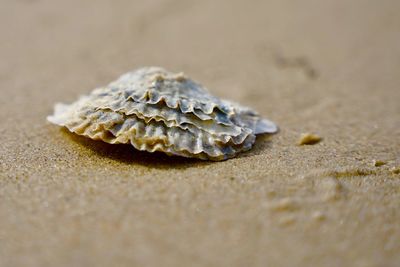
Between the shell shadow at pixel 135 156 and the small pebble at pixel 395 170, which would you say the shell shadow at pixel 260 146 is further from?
the small pebble at pixel 395 170

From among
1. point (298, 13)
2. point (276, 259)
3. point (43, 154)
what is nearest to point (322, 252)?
point (276, 259)

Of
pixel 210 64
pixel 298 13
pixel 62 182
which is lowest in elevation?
pixel 62 182

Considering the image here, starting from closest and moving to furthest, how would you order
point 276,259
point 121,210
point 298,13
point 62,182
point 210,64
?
point 276,259, point 121,210, point 62,182, point 210,64, point 298,13

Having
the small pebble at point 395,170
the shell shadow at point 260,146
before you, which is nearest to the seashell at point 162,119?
the shell shadow at point 260,146

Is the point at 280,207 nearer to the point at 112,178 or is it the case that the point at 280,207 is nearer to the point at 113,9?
the point at 112,178

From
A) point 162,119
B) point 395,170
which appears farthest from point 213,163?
point 395,170

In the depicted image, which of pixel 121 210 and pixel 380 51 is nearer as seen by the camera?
pixel 121 210

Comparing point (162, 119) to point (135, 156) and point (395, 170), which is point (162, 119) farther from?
point (395, 170)
